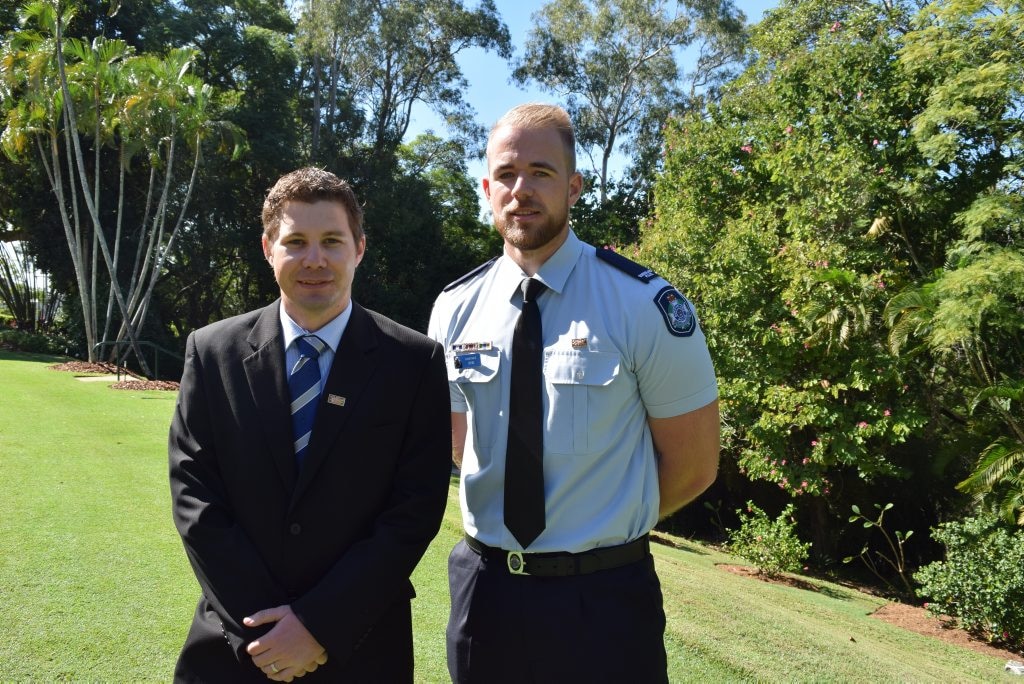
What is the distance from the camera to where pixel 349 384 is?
2.46 meters

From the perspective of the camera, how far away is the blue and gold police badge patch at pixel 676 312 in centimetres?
252

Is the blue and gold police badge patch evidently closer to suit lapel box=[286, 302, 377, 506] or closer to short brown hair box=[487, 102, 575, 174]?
short brown hair box=[487, 102, 575, 174]

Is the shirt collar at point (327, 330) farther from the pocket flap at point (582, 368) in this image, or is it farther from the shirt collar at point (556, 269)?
the pocket flap at point (582, 368)

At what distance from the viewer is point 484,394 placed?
2.61 m

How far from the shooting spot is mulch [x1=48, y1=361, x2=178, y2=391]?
16766mm

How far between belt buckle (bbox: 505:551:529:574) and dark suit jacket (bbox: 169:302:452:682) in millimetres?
244

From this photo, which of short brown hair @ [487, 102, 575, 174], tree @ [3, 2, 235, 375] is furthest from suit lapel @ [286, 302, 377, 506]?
tree @ [3, 2, 235, 375]

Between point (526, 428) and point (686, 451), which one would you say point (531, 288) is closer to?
point (526, 428)

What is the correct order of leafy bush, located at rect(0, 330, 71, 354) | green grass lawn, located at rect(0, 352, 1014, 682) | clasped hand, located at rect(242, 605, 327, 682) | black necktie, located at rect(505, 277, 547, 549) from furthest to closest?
leafy bush, located at rect(0, 330, 71, 354) → green grass lawn, located at rect(0, 352, 1014, 682) → black necktie, located at rect(505, 277, 547, 549) → clasped hand, located at rect(242, 605, 327, 682)

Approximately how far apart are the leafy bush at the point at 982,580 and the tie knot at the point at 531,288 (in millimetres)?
7495

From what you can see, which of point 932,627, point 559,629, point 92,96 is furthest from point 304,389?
point 92,96

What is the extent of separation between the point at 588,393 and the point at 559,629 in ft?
2.18

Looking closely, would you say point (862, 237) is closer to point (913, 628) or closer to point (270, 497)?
point (913, 628)

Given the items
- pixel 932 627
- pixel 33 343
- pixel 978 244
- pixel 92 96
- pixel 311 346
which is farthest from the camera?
pixel 33 343
